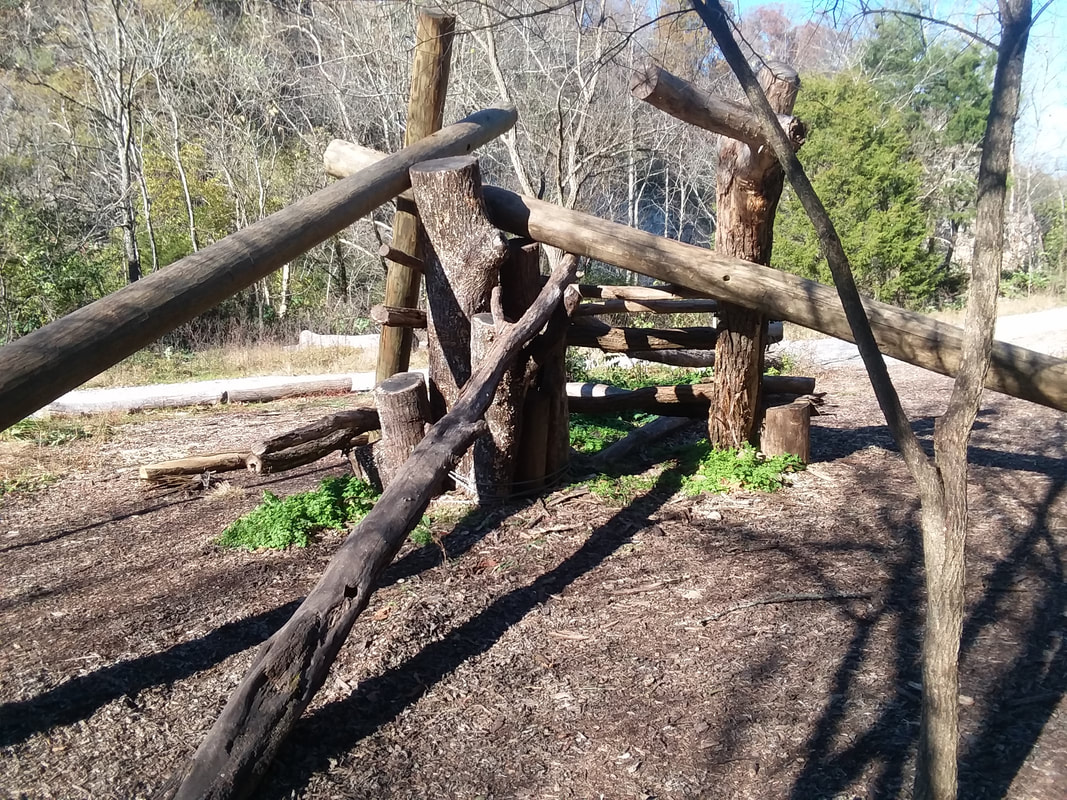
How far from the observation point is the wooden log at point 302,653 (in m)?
2.38

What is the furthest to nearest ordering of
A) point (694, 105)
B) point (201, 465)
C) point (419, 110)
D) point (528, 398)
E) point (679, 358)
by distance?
point (679, 358)
point (419, 110)
point (201, 465)
point (528, 398)
point (694, 105)

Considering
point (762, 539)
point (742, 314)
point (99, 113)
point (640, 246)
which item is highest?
point (99, 113)

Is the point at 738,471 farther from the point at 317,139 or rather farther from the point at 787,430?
the point at 317,139

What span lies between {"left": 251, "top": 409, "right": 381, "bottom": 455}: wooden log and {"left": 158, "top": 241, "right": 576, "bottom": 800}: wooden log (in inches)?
58.2

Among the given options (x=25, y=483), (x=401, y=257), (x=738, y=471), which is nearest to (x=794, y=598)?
(x=738, y=471)

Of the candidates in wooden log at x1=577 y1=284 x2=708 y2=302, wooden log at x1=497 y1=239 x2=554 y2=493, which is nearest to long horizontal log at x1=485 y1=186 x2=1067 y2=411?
wooden log at x1=497 y1=239 x2=554 y2=493

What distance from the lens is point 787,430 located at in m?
5.41

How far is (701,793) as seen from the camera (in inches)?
97.8

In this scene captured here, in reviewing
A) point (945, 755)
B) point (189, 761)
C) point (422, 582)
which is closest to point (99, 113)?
point (422, 582)

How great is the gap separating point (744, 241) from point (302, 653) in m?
3.58

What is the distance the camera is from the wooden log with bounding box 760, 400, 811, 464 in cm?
537

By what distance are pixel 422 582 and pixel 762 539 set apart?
6.09ft

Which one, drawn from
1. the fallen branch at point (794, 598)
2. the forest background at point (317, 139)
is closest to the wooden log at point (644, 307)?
the fallen branch at point (794, 598)

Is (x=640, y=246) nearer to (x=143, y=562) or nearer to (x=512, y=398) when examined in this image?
(x=512, y=398)
